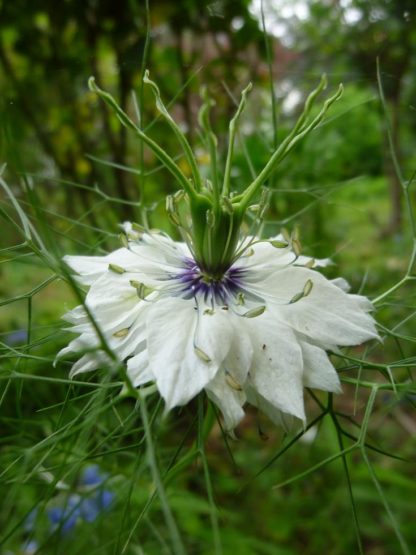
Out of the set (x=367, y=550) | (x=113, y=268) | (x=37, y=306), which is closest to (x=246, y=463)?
(x=367, y=550)

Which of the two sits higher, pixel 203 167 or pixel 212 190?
pixel 212 190

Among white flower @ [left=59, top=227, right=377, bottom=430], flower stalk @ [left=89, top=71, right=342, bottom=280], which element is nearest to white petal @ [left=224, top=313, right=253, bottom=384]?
white flower @ [left=59, top=227, right=377, bottom=430]

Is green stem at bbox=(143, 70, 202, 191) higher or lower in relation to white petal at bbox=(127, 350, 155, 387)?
higher

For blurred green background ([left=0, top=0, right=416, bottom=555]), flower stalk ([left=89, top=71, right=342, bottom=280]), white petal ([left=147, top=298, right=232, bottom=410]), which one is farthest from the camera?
blurred green background ([left=0, top=0, right=416, bottom=555])

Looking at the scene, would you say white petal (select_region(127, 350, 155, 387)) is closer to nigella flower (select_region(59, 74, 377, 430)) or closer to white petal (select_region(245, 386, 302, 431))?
nigella flower (select_region(59, 74, 377, 430))

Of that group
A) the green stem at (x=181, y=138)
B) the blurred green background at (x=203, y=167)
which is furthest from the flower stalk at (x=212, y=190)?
the blurred green background at (x=203, y=167)

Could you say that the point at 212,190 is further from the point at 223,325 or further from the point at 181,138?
the point at 223,325

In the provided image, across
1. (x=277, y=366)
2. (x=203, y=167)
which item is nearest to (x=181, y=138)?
(x=277, y=366)

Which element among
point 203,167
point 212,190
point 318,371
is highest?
point 212,190
